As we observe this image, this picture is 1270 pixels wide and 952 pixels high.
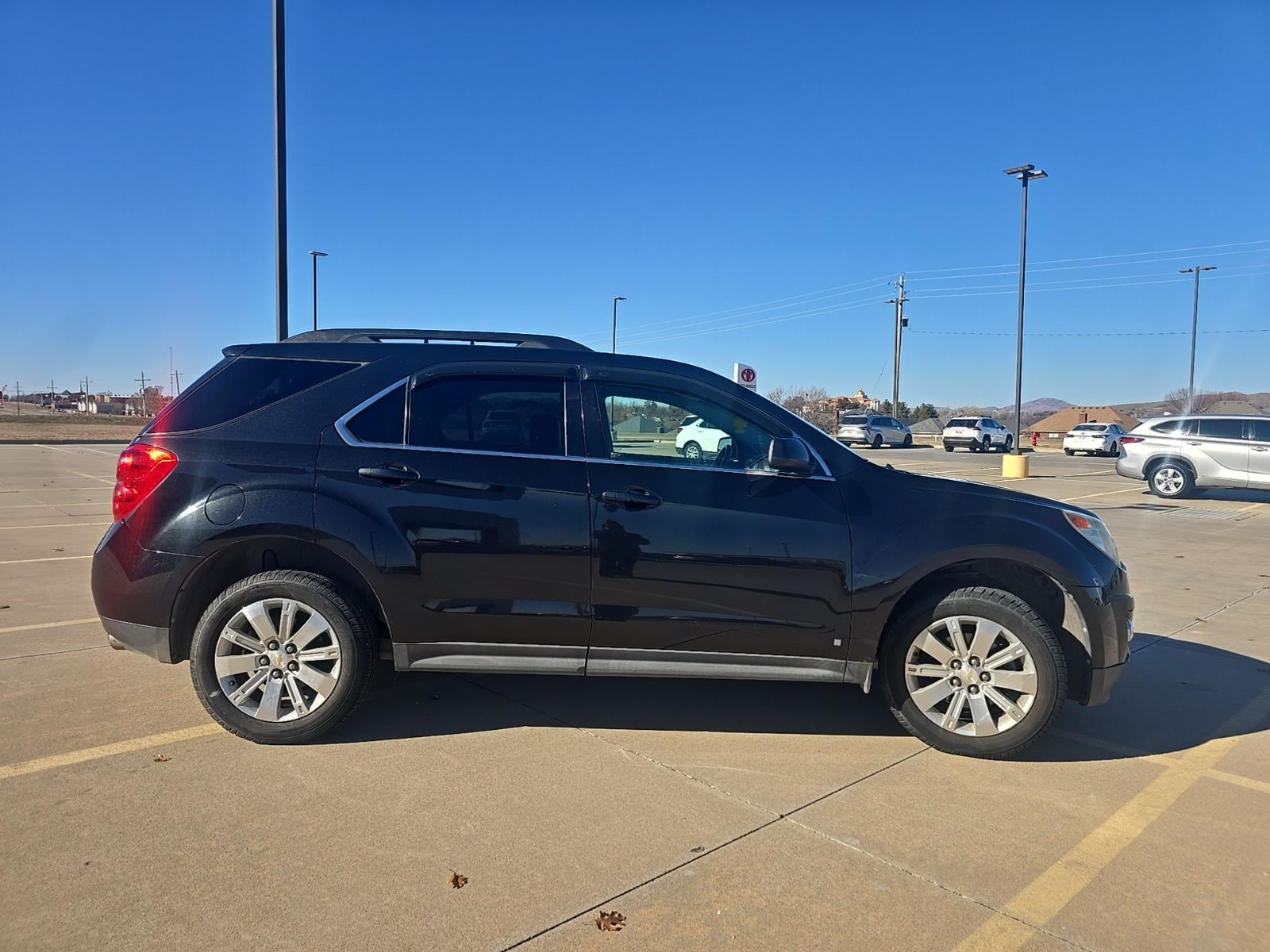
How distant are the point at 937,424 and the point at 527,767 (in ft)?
230

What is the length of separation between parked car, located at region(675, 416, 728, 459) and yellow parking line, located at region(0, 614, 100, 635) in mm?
4510

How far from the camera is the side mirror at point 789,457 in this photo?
385 centimetres

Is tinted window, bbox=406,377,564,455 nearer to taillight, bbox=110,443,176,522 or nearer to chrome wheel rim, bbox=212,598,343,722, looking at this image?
chrome wheel rim, bbox=212,598,343,722

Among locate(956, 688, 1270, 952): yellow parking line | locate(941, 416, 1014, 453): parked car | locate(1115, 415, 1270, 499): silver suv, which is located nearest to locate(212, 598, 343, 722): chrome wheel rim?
locate(956, 688, 1270, 952): yellow parking line

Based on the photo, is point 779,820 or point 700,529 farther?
point 700,529

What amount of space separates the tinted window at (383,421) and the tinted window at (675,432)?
36.8 inches

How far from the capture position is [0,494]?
46.3 ft

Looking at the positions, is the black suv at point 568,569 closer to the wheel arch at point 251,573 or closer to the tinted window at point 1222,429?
the wheel arch at point 251,573

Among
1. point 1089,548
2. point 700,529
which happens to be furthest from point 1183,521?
point 700,529

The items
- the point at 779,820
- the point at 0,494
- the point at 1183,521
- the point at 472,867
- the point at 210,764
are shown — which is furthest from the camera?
the point at 0,494

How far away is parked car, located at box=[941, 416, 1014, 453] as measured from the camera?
127ft

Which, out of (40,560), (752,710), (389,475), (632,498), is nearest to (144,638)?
(389,475)

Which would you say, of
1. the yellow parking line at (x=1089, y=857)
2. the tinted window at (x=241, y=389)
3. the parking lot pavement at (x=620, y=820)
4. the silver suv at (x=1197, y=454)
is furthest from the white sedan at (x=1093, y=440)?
the tinted window at (x=241, y=389)

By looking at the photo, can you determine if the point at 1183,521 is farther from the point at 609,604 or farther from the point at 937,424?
the point at 937,424
